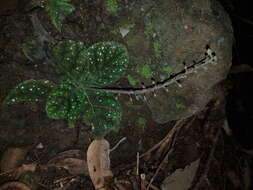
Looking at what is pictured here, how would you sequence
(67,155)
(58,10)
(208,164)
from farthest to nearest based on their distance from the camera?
(208,164) → (67,155) → (58,10)

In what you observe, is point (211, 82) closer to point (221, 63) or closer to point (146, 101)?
point (221, 63)

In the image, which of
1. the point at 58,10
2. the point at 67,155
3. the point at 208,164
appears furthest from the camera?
the point at 208,164

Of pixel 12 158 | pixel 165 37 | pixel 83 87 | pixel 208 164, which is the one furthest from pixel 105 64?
pixel 208 164

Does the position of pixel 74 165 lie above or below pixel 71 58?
below

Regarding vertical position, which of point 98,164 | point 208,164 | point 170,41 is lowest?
point 208,164

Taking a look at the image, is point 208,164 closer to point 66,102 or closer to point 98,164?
point 98,164

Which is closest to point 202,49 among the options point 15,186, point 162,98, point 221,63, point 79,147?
point 221,63
